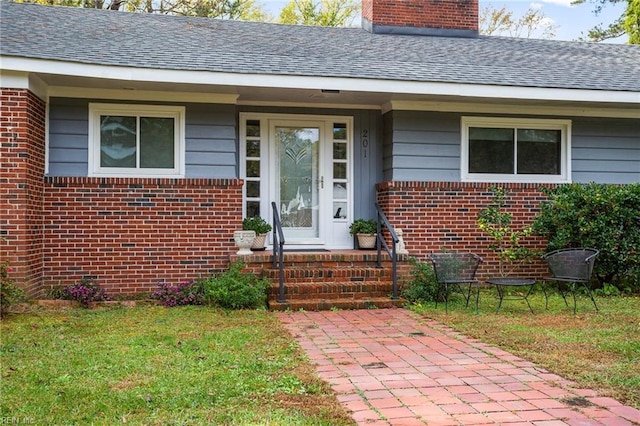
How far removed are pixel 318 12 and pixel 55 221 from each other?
1857 centimetres

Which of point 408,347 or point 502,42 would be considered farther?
point 502,42

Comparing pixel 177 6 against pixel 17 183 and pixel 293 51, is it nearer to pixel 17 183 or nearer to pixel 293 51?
pixel 293 51

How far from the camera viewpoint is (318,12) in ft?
79.2

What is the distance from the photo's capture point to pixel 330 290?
7699mm

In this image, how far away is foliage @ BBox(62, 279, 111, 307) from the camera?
7582 millimetres

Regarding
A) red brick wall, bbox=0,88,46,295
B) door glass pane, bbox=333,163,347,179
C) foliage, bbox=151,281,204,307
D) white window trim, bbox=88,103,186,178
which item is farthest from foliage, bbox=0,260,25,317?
door glass pane, bbox=333,163,347,179

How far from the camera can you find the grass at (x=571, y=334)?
4.27 m

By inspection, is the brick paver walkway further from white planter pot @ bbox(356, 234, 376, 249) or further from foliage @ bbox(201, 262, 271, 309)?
white planter pot @ bbox(356, 234, 376, 249)

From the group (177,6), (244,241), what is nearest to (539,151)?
(244,241)

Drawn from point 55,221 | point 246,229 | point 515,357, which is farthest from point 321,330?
point 55,221

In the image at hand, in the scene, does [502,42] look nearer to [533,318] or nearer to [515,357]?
[533,318]

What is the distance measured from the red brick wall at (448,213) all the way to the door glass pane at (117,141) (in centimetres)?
374

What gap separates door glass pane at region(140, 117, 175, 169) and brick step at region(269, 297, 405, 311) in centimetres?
261

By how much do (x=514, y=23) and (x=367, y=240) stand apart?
18478mm
